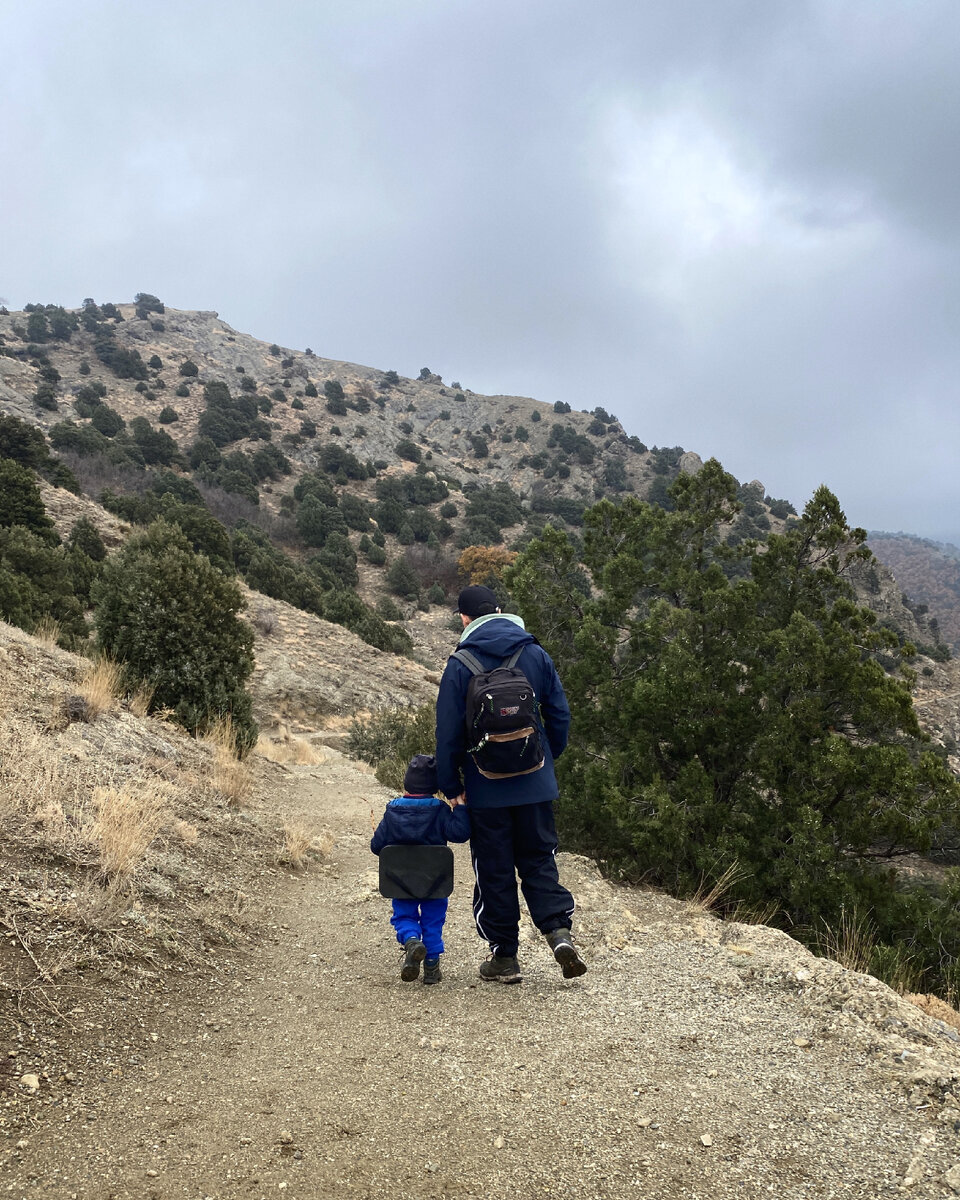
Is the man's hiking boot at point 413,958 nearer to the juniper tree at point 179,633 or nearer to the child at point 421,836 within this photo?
the child at point 421,836

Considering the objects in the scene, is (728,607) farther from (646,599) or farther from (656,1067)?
(656,1067)

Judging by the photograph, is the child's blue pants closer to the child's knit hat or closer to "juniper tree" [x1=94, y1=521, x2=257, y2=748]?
the child's knit hat

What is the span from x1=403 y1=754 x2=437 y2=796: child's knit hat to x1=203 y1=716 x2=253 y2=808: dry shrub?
13.2 ft

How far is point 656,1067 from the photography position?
109 inches

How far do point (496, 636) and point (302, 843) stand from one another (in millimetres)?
3821

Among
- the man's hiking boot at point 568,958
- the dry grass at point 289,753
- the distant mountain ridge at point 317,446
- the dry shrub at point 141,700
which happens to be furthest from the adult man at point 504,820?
the distant mountain ridge at point 317,446

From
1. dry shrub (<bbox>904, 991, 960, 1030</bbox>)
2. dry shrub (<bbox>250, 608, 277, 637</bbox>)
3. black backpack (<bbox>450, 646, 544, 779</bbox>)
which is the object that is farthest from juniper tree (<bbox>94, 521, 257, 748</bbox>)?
dry shrub (<bbox>250, 608, 277, 637</bbox>)

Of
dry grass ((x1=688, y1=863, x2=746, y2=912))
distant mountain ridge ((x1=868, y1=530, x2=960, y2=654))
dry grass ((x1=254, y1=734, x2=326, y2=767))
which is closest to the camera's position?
dry grass ((x1=688, y1=863, x2=746, y2=912))

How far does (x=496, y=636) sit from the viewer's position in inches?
148

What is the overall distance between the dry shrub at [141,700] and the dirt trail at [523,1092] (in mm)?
5451

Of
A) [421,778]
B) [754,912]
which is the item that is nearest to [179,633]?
[421,778]

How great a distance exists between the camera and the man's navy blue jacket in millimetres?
3605

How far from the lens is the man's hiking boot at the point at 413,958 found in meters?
3.69

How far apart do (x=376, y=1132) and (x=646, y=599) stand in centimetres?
771
